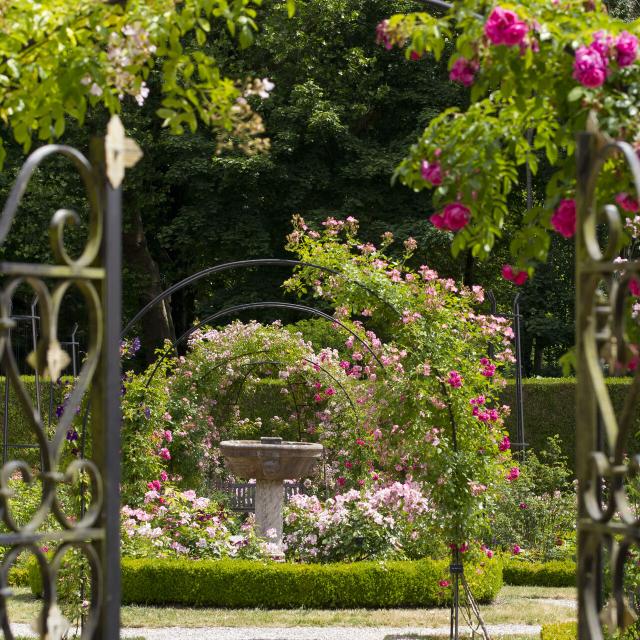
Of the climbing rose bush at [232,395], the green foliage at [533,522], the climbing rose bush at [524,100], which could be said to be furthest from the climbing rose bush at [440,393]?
the climbing rose bush at [524,100]

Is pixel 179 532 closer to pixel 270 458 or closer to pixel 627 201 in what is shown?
pixel 270 458

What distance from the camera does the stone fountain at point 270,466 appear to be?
9812mm

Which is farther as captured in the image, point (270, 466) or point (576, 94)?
point (270, 466)

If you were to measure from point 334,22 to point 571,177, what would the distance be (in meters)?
16.3

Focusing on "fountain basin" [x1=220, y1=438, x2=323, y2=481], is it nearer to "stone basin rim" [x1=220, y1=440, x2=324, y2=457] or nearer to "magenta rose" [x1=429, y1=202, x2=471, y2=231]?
"stone basin rim" [x1=220, y1=440, x2=324, y2=457]

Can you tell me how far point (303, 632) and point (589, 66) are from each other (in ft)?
17.9

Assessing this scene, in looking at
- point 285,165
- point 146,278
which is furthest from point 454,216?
point 146,278

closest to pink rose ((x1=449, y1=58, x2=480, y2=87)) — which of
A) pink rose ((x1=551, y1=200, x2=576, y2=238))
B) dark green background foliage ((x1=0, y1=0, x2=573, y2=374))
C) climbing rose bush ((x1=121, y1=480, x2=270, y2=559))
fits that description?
pink rose ((x1=551, y1=200, x2=576, y2=238))

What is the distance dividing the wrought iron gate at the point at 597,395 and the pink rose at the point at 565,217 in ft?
1.88

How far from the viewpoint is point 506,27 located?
2900 millimetres

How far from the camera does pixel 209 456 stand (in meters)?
12.4

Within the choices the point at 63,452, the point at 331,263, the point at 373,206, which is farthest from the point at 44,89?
the point at 373,206

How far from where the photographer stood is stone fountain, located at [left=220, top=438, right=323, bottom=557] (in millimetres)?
9812

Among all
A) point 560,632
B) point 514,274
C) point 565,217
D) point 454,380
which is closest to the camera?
point 565,217
